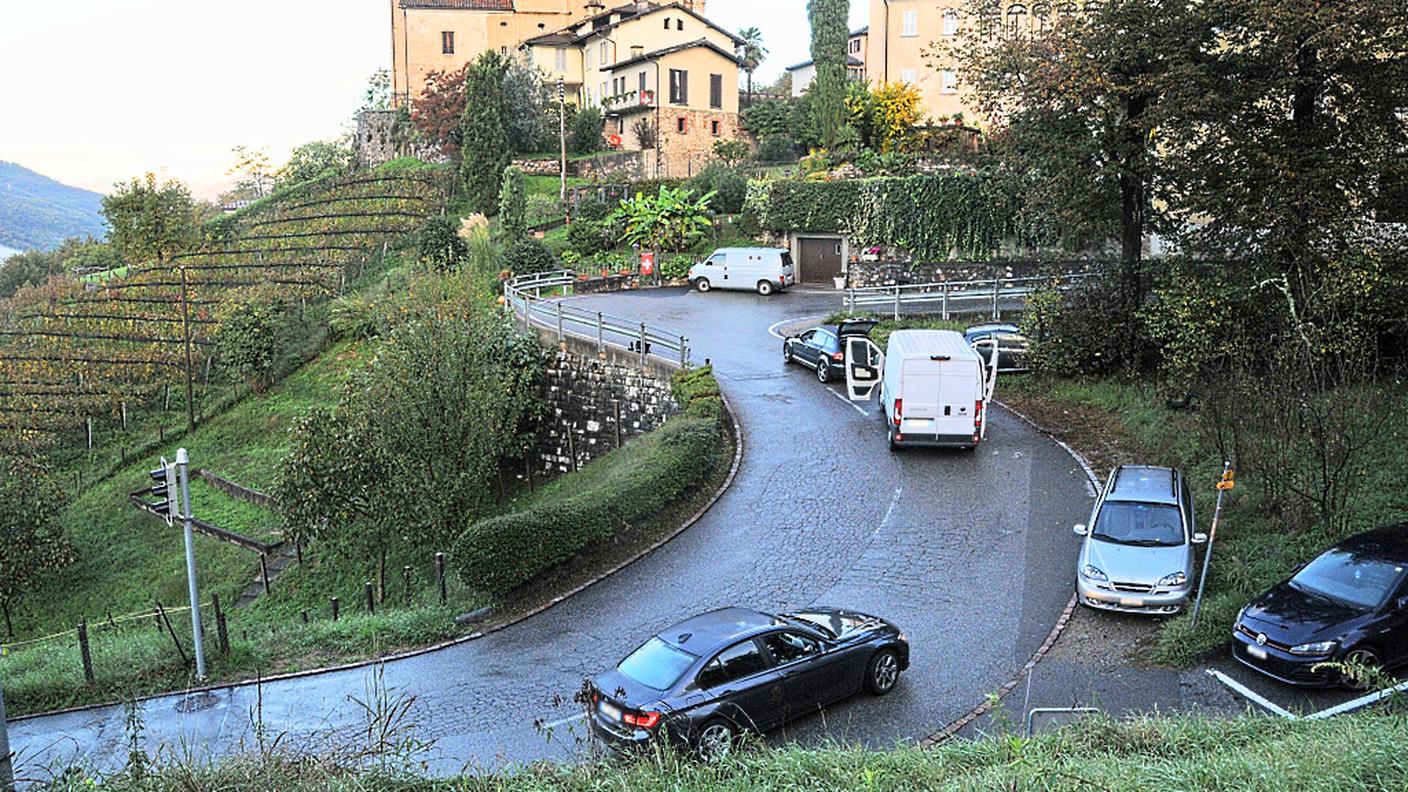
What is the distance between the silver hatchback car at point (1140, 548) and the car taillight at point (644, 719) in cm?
675

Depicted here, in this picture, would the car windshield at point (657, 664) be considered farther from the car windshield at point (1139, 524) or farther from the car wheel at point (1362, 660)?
Answer: the car wheel at point (1362, 660)

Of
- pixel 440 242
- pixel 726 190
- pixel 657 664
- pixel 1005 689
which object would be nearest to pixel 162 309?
pixel 440 242

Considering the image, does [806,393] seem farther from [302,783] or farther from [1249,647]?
[302,783]

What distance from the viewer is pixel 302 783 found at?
24.6 ft

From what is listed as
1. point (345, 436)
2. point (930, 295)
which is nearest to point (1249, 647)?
point (345, 436)

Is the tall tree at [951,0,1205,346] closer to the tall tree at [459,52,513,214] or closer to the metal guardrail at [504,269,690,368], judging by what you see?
the metal guardrail at [504,269,690,368]

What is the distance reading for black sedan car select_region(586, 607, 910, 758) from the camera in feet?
31.9

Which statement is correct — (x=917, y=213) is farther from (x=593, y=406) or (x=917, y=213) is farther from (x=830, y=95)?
(x=593, y=406)

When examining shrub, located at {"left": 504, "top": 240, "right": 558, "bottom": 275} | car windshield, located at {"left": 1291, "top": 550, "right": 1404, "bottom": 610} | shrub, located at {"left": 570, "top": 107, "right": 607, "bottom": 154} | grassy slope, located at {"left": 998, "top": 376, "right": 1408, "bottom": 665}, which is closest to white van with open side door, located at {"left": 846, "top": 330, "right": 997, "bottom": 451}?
grassy slope, located at {"left": 998, "top": 376, "right": 1408, "bottom": 665}

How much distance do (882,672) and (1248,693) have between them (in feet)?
13.0

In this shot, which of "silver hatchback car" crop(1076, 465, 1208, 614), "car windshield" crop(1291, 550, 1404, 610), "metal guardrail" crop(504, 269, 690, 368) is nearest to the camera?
"car windshield" crop(1291, 550, 1404, 610)

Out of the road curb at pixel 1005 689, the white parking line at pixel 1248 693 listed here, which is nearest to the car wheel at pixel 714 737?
the road curb at pixel 1005 689

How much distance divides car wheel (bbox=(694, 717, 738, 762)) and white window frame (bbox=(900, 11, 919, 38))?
164 ft

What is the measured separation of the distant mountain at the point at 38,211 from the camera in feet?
411
